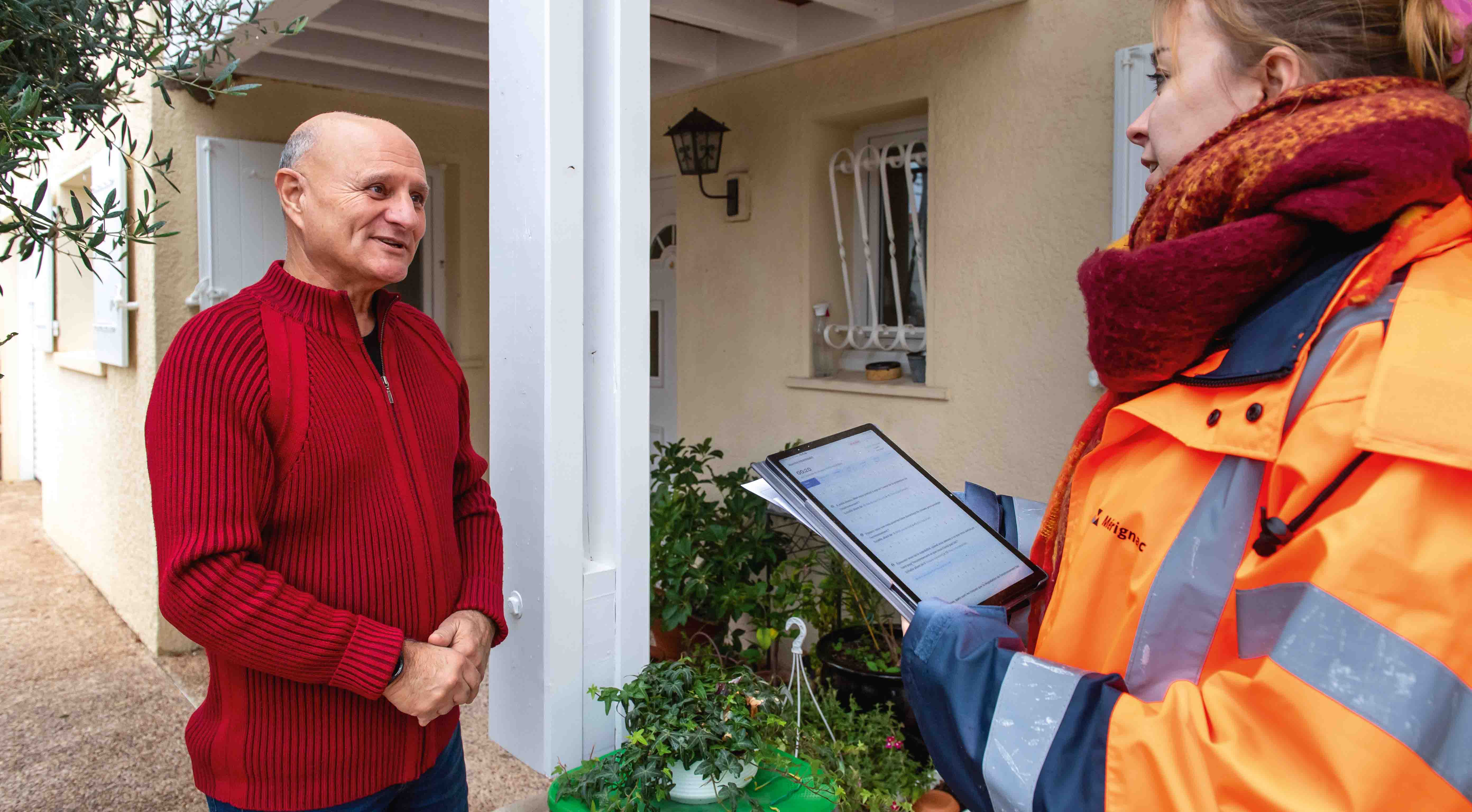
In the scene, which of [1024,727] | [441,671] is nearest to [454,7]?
[441,671]

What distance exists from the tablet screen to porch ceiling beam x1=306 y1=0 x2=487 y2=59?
3.33m

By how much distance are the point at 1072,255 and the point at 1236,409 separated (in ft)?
8.38

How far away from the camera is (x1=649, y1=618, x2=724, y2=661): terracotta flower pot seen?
4023mm

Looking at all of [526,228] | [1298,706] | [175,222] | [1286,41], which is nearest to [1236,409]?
[1298,706]

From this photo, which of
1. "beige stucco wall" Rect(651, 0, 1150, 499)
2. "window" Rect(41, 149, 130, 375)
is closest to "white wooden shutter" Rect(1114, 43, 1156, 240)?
"beige stucco wall" Rect(651, 0, 1150, 499)

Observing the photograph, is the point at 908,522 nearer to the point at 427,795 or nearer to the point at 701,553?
the point at 427,795

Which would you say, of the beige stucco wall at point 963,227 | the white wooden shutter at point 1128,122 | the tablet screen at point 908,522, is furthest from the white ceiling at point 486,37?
the tablet screen at point 908,522

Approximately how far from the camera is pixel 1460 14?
0.96 metres

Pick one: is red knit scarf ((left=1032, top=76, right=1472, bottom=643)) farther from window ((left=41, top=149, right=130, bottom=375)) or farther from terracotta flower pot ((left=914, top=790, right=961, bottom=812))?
window ((left=41, top=149, right=130, bottom=375))

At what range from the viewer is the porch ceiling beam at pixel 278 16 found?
133 inches

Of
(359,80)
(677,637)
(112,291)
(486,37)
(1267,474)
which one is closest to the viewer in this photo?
(1267,474)

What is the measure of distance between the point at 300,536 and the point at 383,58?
374 cm

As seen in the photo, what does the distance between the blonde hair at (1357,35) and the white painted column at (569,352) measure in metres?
1.06

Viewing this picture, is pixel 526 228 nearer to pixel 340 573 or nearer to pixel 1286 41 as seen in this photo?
pixel 340 573
